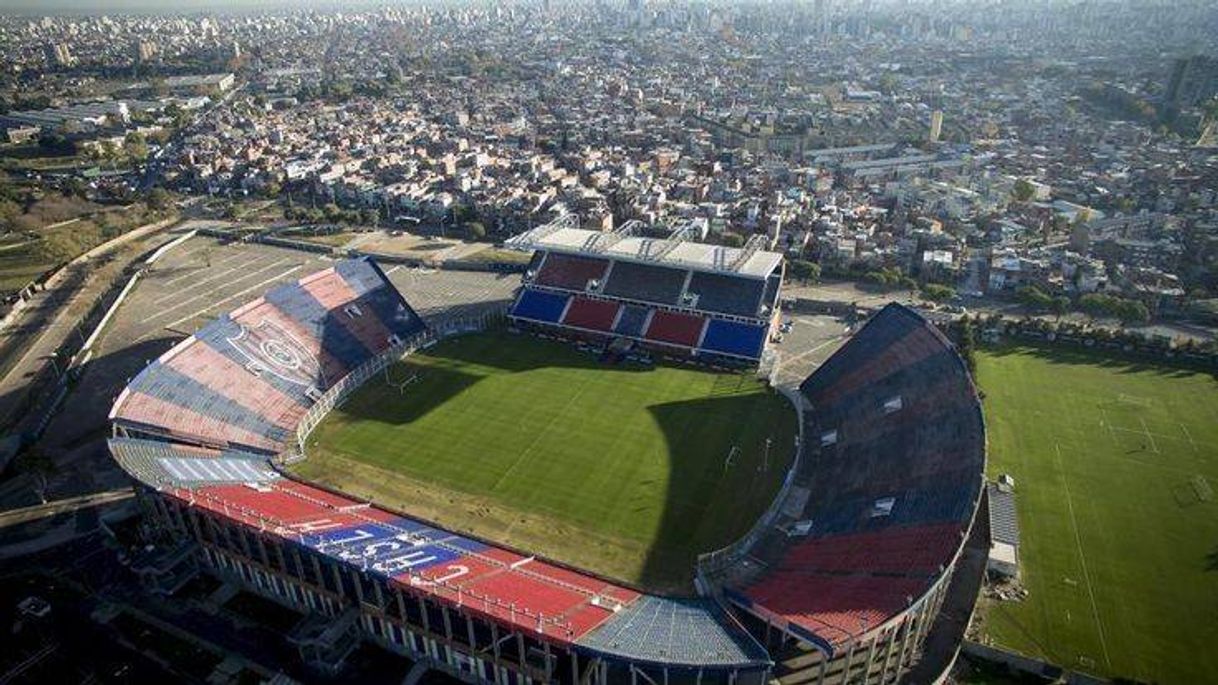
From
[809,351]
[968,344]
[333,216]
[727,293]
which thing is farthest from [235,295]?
[968,344]

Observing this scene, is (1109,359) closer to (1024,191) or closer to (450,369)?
(1024,191)

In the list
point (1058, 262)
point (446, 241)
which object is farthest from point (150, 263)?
point (1058, 262)

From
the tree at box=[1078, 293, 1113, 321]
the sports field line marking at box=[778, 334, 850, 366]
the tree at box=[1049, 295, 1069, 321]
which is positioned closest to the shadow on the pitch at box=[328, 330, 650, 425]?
the sports field line marking at box=[778, 334, 850, 366]

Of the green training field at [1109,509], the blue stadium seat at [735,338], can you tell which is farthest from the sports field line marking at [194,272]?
the green training field at [1109,509]

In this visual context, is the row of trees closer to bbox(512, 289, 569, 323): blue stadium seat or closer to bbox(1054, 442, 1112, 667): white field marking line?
bbox(512, 289, 569, 323): blue stadium seat

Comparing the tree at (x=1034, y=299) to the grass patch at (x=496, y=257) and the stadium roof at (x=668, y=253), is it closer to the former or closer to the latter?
the stadium roof at (x=668, y=253)

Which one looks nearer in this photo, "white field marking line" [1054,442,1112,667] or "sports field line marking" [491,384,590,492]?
"white field marking line" [1054,442,1112,667]
